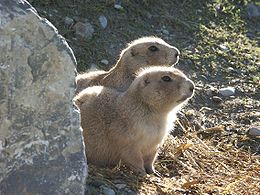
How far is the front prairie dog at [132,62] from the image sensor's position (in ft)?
24.5

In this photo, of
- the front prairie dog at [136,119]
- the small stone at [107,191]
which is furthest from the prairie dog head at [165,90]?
the small stone at [107,191]

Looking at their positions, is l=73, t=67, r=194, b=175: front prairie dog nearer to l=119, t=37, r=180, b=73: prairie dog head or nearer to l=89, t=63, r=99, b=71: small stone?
l=119, t=37, r=180, b=73: prairie dog head

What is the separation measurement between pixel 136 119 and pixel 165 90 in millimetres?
419

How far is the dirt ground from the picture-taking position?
240 inches

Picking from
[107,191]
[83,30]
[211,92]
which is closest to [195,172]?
[107,191]

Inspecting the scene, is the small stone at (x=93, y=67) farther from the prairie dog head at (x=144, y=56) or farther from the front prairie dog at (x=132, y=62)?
the prairie dog head at (x=144, y=56)

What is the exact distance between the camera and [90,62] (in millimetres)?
8484

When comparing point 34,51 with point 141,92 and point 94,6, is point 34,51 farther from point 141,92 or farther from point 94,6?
point 94,6

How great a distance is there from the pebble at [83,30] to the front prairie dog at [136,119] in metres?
2.35

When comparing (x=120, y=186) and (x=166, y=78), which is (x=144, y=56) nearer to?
(x=166, y=78)

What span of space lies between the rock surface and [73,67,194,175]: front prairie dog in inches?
73.8

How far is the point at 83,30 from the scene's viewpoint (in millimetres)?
8711

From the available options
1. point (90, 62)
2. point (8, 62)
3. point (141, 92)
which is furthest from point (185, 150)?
point (8, 62)

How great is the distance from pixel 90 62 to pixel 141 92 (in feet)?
7.35
